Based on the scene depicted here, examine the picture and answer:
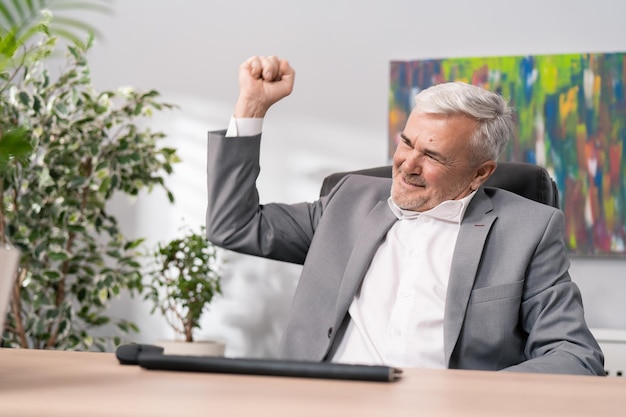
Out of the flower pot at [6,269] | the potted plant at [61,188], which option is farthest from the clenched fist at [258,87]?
the potted plant at [61,188]

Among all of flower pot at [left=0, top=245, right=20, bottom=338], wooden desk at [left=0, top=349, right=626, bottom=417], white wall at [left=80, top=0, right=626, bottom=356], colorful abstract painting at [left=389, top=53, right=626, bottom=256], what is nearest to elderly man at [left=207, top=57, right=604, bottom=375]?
wooden desk at [left=0, top=349, right=626, bottom=417]

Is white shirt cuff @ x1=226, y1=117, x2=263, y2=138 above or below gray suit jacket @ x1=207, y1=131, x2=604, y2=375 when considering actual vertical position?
above

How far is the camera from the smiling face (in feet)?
6.57

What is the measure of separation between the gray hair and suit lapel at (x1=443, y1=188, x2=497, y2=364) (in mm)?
211

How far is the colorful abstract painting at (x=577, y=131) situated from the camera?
3.42 m

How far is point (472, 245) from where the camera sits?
181 cm

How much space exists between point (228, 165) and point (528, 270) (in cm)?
70

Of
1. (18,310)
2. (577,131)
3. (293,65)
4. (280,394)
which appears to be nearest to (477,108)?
(280,394)

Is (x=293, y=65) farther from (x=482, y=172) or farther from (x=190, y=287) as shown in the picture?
(x=482, y=172)

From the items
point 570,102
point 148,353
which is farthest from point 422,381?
point 570,102

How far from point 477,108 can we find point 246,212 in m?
0.61

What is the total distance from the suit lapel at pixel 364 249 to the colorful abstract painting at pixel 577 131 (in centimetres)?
168

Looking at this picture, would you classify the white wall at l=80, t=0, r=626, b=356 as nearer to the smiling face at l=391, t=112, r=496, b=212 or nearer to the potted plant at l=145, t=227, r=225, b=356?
the potted plant at l=145, t=227, r=225, b=356

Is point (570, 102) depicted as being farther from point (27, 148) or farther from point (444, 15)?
point (27, 148)
